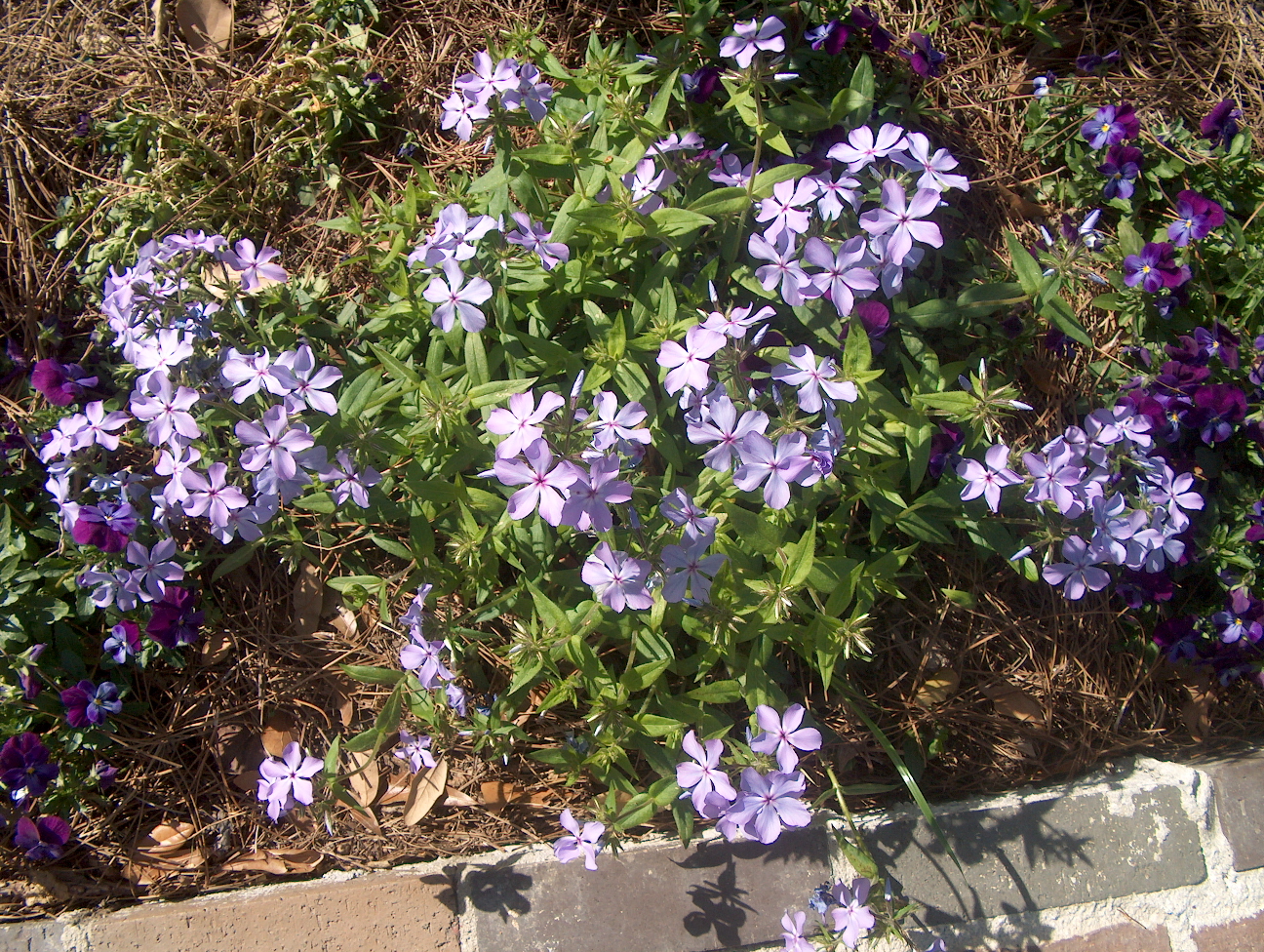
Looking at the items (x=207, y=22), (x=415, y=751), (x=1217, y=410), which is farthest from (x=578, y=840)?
(x=207, y=22)

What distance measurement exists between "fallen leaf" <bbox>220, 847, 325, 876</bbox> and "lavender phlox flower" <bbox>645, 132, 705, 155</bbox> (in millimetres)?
2813

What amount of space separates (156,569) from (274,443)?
1.02 meters

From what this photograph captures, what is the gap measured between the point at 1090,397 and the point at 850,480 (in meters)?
1.18

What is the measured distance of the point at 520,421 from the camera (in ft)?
7.04

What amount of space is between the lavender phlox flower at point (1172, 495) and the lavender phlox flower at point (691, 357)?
5.27ft

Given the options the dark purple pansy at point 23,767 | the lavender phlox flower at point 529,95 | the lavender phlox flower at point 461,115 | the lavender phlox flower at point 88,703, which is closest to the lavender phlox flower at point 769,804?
the lavender phlox flower at point 529,95

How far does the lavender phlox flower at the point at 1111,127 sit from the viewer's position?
316cm

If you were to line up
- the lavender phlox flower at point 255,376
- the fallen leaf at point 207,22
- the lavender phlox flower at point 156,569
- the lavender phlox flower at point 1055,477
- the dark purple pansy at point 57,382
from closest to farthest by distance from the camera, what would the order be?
1. the lavender phlox flower at point 255,376
2. the lavender phlox flower at point 1055,477
3. the lavender phlox flower at point 156,569
4. the dark purple pansy at point 57,382
5. the fallen leaf at point 207,22

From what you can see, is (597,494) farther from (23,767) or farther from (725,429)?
(23,767)

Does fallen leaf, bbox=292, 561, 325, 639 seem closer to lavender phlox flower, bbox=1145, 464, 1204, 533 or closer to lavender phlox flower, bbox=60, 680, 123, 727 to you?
lavender phlox flower, bbox=60, 680, 123, 727

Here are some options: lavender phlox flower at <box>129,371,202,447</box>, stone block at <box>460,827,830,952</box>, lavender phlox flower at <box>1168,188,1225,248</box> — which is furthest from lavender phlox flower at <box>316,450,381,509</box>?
lavender phlox flower at <box>1168,188,1225,248</box>

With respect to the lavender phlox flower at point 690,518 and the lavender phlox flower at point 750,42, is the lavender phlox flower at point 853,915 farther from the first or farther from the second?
the lavender phlox flower at point 750,42

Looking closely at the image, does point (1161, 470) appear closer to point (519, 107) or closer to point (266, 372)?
point (519, 107)

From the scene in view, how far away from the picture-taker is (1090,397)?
3223 millimetres
